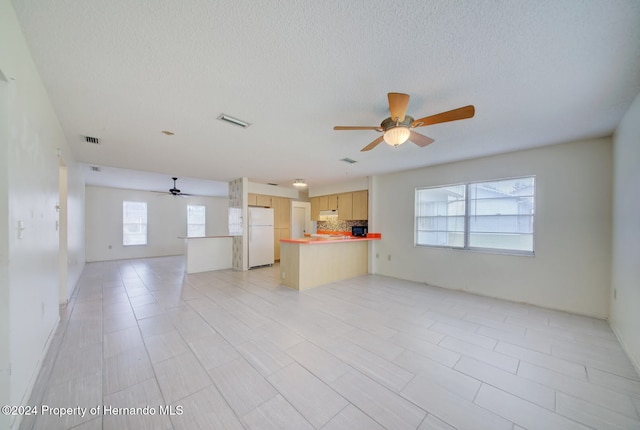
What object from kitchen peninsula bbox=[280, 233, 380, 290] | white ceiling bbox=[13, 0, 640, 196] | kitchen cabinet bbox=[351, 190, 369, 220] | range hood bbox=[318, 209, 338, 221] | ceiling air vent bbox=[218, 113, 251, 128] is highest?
white ceiling bbox=[13, 0, 640, 196]

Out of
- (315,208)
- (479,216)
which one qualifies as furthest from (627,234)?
(315,208)

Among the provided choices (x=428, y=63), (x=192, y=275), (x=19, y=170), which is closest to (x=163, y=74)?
(x=19, y=170)

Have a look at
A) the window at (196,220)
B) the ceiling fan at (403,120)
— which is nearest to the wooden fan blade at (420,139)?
the ceiling fan at (403,120)

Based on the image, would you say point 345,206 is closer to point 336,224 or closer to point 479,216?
point 336,224

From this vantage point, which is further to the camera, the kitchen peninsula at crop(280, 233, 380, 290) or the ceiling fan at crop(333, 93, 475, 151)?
the kitchen peninsula at crop(280, 233, 380, 290)

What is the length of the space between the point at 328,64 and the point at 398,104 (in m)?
0.68

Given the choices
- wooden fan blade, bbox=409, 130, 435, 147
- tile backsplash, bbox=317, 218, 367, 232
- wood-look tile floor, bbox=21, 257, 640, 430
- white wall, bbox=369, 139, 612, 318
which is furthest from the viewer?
tile backsplash, bbox=317, 218, 367, 232

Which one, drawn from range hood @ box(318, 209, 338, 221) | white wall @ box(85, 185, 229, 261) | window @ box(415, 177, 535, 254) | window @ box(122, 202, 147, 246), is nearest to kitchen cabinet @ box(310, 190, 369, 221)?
range hood @ box(318, 209, 338, 221)

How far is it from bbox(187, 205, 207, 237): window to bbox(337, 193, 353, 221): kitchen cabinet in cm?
657

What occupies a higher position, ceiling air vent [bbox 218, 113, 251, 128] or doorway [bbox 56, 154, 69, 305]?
ceiling air vent [bbox 218, 113, 251, 128]

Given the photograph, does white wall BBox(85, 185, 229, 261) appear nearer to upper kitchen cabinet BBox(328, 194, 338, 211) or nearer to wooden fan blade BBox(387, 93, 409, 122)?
upper kitchen cabinet BBox(328, 194, 338, 211)

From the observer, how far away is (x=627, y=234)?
2422mm

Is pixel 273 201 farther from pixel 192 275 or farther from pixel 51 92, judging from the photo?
pixel 51 92

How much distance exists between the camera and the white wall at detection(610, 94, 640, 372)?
215cm
